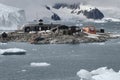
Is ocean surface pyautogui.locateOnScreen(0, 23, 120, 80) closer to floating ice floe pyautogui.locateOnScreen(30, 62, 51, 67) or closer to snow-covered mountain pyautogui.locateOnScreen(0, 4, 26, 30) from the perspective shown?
floating ice floe pyautogui.locateOnScreen(30, 62, 51, 67)

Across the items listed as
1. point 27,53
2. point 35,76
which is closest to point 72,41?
point 27,53

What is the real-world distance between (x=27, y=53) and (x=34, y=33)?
27.0m

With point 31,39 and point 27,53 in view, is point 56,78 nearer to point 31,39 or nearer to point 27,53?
point 27,53

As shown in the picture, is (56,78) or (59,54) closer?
(56,78)

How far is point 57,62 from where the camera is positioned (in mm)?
58781

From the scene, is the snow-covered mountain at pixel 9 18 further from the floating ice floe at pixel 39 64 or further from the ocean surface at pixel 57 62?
the floating ice floe at pixel 39 64

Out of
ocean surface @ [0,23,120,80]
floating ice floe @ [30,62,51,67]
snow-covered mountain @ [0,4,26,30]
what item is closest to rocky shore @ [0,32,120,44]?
ocean surface @ [0,23,120,80]

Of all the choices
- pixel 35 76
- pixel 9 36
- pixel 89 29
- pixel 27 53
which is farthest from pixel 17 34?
pixel 35 76

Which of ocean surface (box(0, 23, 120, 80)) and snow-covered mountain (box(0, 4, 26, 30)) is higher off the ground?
snow-covered mountain (box(0, 4, 26, 30))

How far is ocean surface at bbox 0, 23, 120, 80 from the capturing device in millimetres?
47656

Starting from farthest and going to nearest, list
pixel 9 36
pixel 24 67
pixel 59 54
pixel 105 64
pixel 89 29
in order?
pixel 89 29 < pixel 9 36 < pixel 59 54 < pixel 105 64 < pixel 24 67

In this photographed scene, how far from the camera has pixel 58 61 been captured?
197ft

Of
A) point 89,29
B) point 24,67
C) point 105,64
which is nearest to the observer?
point 24,67

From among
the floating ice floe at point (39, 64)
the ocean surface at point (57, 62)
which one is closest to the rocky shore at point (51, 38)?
the ocean surface at point (57, 62)
